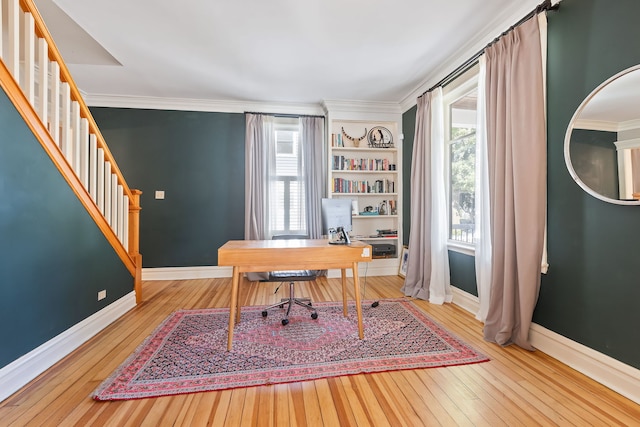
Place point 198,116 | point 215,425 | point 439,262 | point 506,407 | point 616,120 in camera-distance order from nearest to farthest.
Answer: point 215,425 → point 506,407 → point 616,120 → point 439,262 → point 198,116

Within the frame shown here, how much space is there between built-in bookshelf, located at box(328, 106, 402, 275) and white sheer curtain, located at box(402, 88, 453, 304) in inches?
30.1

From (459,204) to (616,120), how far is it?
5.57ft

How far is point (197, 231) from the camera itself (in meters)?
4.26

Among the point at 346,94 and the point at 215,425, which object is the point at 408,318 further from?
the point at 346,94

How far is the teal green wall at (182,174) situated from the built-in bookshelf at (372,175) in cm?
152

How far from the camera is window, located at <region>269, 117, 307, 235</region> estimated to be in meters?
4.40

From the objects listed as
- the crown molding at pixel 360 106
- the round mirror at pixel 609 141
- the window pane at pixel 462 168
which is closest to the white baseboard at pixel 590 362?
the round mirror at pixel 609 141

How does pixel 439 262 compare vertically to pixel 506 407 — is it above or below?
above

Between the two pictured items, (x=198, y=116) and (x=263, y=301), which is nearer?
(x=263, y=301)

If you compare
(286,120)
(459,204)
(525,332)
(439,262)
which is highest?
(286,120)

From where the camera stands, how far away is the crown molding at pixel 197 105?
4.05 meters

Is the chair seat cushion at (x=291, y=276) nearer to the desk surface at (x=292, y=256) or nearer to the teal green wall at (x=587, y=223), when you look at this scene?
the desk surface at (x=292, y=256)

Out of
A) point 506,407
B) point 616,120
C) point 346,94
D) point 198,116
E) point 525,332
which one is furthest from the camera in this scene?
point 198,116

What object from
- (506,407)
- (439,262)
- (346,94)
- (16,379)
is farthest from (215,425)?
(346,94)
